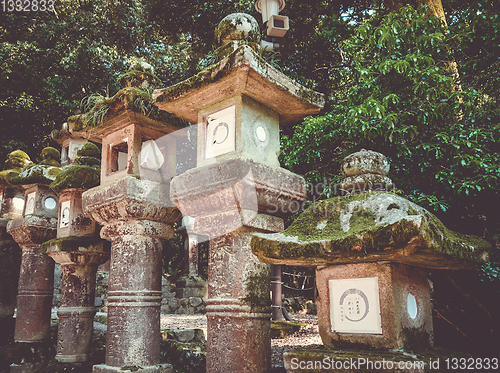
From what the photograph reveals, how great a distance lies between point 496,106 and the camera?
172 inches

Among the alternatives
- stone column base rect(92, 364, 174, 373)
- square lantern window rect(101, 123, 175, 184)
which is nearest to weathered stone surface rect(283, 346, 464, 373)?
stone column base rect(92, 364, 174, 373)

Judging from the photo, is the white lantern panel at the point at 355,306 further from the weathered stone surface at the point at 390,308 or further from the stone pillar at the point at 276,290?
the stone pillar at the point at 276,290

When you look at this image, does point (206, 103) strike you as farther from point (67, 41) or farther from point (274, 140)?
point (67, 41)

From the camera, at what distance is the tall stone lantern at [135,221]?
12.9ft

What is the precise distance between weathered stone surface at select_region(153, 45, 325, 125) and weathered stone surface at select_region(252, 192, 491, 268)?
1.29 meters

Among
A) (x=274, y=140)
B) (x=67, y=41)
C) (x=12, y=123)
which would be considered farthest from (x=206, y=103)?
(x=12, y=123)

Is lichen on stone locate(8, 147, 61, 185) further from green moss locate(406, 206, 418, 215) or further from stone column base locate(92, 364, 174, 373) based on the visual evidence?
green moss locate(406, 206, 418, 215)

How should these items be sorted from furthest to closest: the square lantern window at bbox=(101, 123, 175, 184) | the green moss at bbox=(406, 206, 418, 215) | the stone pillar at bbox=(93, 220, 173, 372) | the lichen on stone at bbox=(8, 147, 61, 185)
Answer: the lichen on stone at bbox=(8, 147, 61, 185) → the square lantern window at bbox=(101, 123, 175, 184) → the stone pillar at bbox=(93, 220, 173, 372) → the green moss at bbox=(406, 206, 418, 215)

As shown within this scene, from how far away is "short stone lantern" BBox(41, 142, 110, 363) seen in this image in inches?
196

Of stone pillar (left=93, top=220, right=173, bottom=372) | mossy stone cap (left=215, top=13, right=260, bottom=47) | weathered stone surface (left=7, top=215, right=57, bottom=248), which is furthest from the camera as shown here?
weathered stone surface (left=7, top=215, right=57, bottom=248)

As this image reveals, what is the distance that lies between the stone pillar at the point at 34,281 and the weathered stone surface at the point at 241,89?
3.51 metres

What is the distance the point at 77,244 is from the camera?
5.06m

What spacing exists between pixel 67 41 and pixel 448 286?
34.5 feet

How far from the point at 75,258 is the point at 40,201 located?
162 cm
